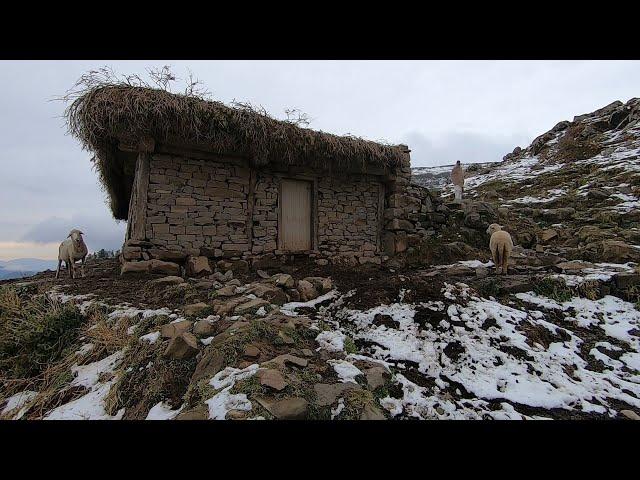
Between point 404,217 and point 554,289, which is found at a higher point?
point 404,217

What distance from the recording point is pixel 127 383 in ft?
10.0

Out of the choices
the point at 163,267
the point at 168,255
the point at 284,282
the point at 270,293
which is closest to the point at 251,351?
the point at 270,293

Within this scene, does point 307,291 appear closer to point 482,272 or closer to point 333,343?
point 333,343

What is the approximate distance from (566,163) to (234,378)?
2073 cm

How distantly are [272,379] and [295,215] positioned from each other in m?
5.74

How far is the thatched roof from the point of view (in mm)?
5781

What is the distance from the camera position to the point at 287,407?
7.67 feet

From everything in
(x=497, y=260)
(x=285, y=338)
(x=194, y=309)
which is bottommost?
(x=285, y=338)

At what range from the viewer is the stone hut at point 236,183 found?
6102 mm

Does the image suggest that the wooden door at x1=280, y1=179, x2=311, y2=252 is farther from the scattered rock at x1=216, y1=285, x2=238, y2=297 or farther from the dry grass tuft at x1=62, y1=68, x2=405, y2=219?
the scattered rock at x1=216, y1=285, x2=238, y2=297

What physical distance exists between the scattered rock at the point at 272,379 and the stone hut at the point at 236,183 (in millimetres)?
4443
